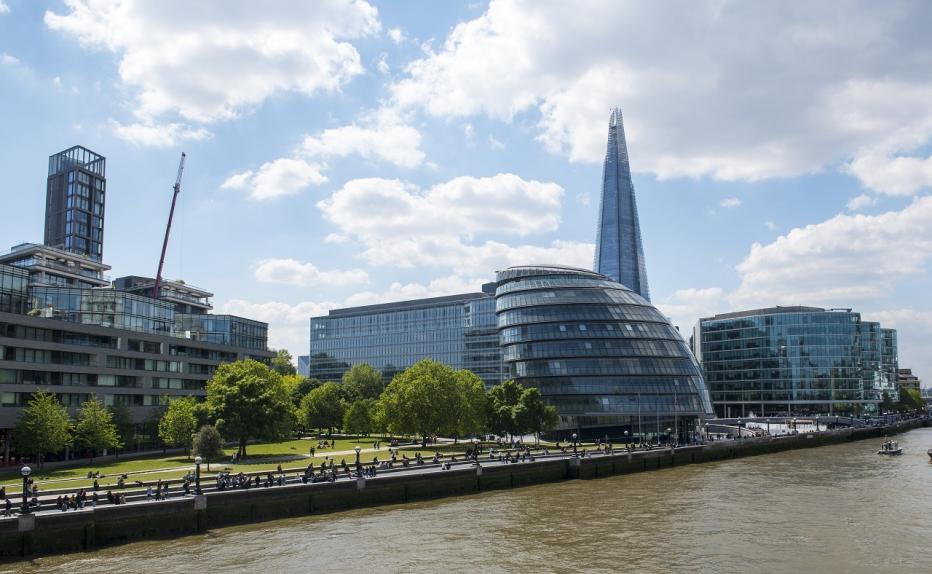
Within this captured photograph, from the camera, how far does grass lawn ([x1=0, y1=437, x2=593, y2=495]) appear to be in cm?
6121

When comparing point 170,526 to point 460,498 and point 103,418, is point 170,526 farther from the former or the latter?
point 103,418

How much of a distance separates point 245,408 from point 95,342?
87.5ft

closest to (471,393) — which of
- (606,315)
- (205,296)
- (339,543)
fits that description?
(606,315)

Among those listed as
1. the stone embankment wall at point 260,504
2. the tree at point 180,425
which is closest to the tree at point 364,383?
the tree at point 180,425

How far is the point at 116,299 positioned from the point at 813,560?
95.7 metres

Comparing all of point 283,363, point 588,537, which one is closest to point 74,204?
point 283,363

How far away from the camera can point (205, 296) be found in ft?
603

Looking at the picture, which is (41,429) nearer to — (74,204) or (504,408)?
(504,408)

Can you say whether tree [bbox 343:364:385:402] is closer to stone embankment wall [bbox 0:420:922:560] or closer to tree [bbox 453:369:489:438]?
tree [bbox 453:369:489:438]

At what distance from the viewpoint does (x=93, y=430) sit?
77938 mm

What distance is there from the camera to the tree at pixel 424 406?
310ft

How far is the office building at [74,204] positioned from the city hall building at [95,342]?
41.0 meters

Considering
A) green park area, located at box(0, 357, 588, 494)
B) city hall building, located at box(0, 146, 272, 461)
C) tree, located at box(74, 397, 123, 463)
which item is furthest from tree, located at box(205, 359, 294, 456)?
city hall building, located at box(0, 146, 272, 461)

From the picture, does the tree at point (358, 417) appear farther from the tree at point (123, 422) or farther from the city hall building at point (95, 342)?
the tree at point (123, 422)
